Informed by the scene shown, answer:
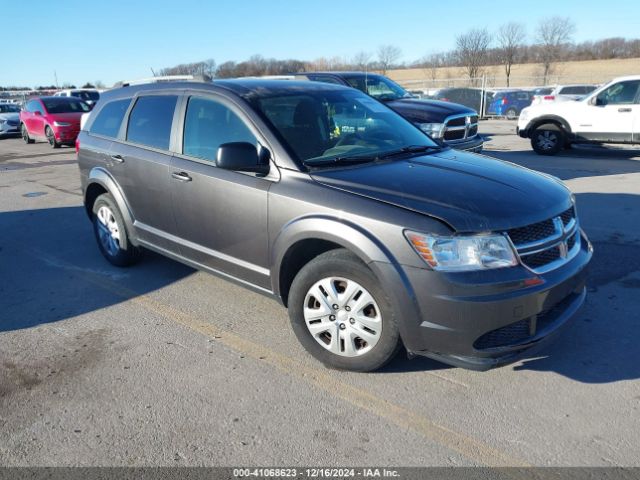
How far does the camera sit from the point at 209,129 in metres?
4.25

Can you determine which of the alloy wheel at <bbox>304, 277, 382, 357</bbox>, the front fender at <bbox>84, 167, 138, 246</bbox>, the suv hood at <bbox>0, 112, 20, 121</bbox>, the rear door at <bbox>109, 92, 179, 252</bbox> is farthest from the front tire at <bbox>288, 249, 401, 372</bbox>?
the suv hood at <bbox>0, 112, 20, 121</bbox>

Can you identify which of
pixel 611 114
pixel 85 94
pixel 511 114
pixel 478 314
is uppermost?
pixel 85 94

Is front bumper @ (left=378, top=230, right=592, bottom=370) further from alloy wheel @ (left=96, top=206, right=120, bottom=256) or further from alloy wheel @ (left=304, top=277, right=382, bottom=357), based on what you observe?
alloy wheel @ (left=96, top=206, right=120, bottom=256)

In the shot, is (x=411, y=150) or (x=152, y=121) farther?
(x=152, y=121)

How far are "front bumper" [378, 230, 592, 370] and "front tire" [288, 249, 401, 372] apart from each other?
168 mm

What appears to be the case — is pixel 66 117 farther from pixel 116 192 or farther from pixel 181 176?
pixel 181 176

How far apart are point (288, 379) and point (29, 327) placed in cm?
230

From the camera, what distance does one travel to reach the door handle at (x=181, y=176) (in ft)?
13.9

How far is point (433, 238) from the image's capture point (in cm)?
291

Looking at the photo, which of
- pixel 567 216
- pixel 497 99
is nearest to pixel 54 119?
pixel 567 216

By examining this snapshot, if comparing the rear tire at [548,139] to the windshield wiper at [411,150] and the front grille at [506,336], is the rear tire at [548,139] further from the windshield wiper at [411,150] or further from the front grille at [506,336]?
the front grille at [506,336]

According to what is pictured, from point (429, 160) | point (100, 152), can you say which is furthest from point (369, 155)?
point (100, 152)

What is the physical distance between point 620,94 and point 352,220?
11225mm

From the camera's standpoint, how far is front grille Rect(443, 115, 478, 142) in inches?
361
